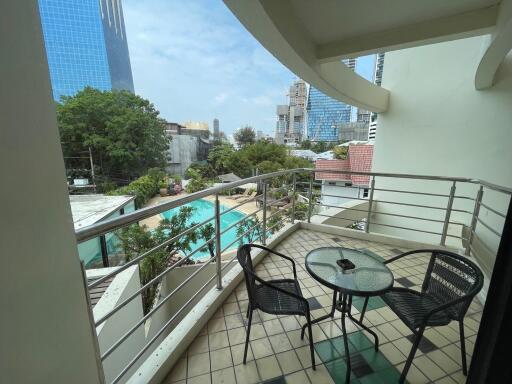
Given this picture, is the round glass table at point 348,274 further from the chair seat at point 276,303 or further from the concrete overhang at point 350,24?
the concrete overhang at point 350,24

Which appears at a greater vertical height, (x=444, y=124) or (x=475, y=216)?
(x=444, y=124)

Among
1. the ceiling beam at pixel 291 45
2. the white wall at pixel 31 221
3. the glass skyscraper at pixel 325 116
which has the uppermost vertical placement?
the glass skyscraper at pixel 325 116

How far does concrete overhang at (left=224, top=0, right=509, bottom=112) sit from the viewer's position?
71.9 inches

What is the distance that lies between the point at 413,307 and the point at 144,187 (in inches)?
647

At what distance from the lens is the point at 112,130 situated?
14.8 meters

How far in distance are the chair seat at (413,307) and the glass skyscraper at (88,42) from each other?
769 inches

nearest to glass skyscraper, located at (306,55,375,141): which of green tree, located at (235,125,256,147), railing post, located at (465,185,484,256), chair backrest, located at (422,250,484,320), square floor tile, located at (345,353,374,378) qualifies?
green tree, located at (235,125,256,147)

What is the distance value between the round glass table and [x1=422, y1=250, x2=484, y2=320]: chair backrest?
0.32 meters

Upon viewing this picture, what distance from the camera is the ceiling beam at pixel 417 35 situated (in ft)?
6.91

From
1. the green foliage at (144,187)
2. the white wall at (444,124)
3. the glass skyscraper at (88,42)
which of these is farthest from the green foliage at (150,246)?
the glass skyscraper at (88,42)

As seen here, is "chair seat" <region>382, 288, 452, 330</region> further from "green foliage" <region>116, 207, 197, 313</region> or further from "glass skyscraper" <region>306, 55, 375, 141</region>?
"glass skyscraper" <region>306, 55, 375, 141</region>

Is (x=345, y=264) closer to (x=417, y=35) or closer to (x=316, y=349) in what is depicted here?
(x=316, y=349)

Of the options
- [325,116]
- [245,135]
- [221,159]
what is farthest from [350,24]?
[245,135]

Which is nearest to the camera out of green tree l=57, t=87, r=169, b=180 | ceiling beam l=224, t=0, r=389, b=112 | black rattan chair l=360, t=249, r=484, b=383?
black rattan chair l=360, t=249, r=484, b=383
